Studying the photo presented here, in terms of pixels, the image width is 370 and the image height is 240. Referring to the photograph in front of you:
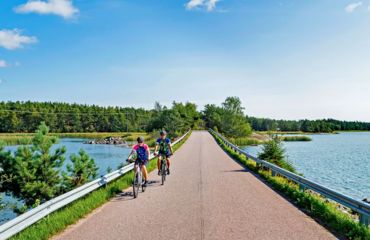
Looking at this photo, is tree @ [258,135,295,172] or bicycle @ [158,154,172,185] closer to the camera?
bicycle @ [158,154,172,185]

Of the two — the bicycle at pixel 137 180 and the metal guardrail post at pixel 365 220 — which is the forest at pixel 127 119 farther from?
the metal guardrail post at pixel 365 220

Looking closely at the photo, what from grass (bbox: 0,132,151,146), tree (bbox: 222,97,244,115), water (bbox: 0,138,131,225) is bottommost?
water (bbox: 0,138,131,225)

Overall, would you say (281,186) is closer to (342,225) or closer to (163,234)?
(342,225)

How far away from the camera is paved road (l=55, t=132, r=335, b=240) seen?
255 inches

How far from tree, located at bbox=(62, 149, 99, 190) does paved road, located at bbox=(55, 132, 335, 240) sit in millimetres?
6117

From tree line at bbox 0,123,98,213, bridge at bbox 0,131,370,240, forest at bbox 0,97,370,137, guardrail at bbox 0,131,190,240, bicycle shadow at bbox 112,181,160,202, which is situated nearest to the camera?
guardrail at bbox 0,131,190,240


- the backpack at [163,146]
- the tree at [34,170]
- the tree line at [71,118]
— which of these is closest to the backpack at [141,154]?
the backpack at [163,146]

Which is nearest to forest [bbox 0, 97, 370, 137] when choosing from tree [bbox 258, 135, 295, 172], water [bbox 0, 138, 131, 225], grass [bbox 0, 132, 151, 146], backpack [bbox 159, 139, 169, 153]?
grass [bbox 0, 132, 151, 146]

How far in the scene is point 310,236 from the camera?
6.41m

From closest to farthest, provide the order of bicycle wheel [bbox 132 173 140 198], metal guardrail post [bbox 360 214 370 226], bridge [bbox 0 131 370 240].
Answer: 1. bridge [bbox 0 131 370 240]
2. metal guardrail post [bbox 360 214 370 226]
3. bicycle wheel [bbox 132 173 140 198]

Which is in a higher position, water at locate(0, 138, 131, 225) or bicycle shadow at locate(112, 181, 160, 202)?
bicycle shadow at locate(112, 181, 160, 202)

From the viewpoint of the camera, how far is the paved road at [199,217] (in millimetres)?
6465

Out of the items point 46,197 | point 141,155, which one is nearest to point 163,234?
point 141,155

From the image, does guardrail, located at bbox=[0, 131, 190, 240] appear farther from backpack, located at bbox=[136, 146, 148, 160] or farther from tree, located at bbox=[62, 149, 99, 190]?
tree, located at bbox=[62, 149, 99, 190]
